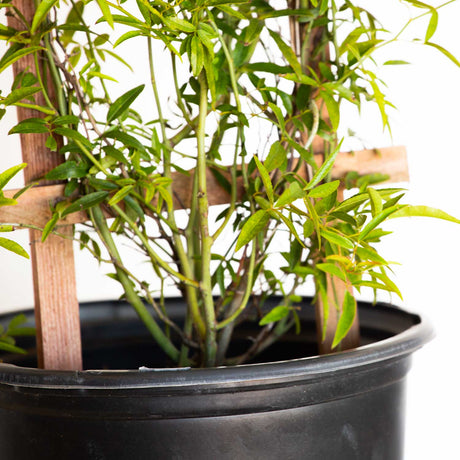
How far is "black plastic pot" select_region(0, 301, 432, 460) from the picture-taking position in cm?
71

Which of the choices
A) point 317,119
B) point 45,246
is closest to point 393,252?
point 317,119

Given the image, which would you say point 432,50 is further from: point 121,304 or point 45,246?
point 45,246

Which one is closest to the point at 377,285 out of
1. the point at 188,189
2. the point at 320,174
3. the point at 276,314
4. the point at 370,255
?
the point at 370,255

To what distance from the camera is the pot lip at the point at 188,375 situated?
2.29 feet

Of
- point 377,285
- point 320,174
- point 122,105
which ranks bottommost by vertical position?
point 377,285

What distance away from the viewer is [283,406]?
74cm

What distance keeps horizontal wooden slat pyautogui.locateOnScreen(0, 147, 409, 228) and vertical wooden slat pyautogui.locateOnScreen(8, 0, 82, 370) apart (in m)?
0.03

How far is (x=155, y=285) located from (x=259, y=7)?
0.96 meters

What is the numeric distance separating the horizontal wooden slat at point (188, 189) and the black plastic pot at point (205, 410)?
0.19 meters

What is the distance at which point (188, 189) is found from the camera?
96 cm

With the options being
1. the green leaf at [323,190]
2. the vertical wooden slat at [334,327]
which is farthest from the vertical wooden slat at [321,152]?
the green leaf at [323,190]

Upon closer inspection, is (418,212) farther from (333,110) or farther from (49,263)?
(49,263)

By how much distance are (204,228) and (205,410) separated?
0.21 meters

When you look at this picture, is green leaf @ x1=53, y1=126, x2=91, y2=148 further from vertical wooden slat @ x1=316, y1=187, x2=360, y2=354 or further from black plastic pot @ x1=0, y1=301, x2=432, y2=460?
vertical wooden slat @ x1=316, y1=187, x2=360, y2=354
